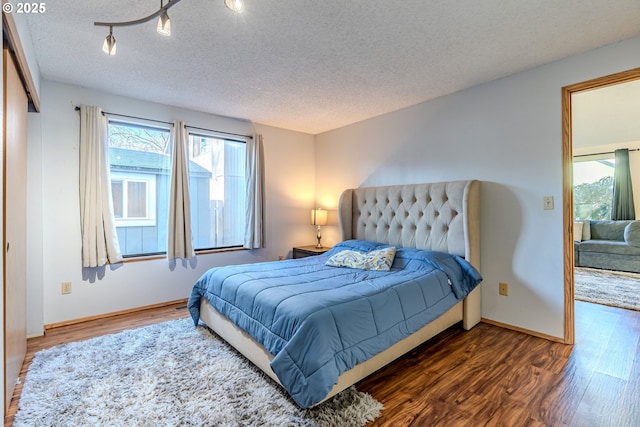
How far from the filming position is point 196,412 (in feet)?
5.35

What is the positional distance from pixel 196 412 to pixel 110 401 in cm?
55

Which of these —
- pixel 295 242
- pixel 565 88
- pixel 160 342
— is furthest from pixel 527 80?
pixel 160 342

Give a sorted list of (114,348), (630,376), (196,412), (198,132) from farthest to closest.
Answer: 1. (198,132)
2. (114,348)
3. (630,376)
4. (196,412)

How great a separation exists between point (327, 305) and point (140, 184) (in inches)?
112

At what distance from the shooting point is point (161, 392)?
5.90 feet

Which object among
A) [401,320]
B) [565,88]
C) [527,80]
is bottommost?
[401,320]

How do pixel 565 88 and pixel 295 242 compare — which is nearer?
pixel 565 88

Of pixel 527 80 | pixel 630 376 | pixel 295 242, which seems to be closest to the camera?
pixel 630 376

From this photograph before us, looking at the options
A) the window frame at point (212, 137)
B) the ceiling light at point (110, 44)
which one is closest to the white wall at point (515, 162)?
the window frame at point (212, 137)

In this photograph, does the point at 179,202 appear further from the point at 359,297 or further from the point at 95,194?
the point at 359,297

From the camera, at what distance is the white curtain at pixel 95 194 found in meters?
2.90

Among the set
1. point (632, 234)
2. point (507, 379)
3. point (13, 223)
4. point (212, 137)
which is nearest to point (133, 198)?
point (212, 137)

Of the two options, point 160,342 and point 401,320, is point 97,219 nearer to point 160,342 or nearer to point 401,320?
point 160,342

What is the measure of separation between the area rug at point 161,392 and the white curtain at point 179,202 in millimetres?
1200
